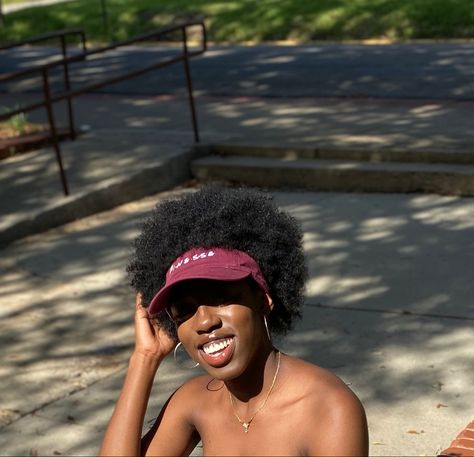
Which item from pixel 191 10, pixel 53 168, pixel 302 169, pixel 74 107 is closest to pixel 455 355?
pixel 302 169

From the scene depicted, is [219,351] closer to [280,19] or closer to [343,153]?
[343,153]

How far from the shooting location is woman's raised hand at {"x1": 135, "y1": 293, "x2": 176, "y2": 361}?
2928 millimetres

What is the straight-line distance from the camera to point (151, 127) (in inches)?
431

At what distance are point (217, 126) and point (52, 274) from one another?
3.67m

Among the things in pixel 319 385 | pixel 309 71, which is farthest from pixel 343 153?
pixel 319 385

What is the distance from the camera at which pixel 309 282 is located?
22.4 feet

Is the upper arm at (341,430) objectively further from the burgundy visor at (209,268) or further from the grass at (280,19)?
the grass at (280,19)

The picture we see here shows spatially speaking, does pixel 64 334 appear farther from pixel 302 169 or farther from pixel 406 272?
pixel 302 169

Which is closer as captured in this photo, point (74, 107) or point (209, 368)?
point (209, 368)

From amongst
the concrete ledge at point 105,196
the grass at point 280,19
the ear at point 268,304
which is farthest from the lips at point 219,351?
the grass at point 280,19

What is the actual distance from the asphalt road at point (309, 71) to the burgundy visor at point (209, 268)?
900 centimetres

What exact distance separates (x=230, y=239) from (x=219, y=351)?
0.26 m

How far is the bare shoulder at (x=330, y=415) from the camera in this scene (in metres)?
2.54

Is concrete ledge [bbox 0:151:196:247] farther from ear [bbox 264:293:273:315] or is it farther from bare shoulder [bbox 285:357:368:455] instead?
bare shoulder [bbox 285:357:368:455]
